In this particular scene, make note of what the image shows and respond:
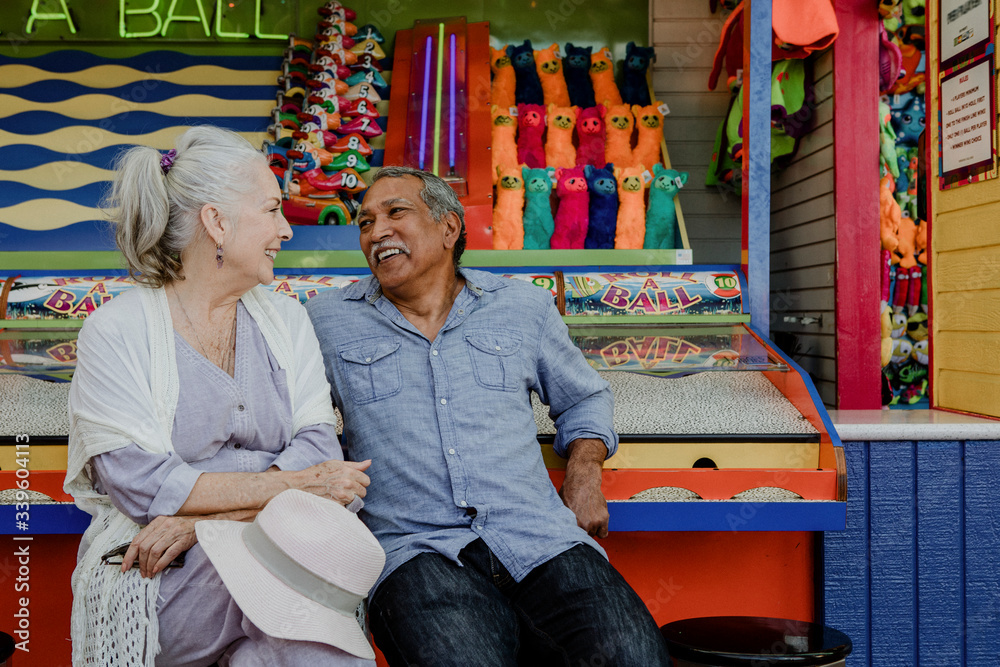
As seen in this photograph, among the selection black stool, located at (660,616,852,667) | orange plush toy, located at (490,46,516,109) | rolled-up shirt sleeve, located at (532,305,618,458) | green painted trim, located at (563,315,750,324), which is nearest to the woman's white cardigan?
rolled-up shirt sleeve, located at (532,305,618,458)

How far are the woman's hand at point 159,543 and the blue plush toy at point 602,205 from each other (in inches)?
95.7

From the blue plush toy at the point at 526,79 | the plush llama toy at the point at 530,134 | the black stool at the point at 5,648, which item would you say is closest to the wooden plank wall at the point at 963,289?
the plush llama toy at the point at 530,134

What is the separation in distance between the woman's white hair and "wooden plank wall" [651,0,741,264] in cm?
321

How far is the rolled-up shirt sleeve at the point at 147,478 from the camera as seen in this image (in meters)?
1.37

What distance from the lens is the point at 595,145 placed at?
384 cm

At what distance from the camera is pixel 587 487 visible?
1.78 m

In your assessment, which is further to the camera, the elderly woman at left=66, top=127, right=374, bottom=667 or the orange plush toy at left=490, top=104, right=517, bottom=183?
the orange plush toy at left=490, top=104, right=517, bottom=183

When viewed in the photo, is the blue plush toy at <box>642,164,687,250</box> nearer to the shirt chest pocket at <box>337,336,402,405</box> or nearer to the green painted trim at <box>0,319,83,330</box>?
the shirt chest pocket at <box>337,336,402,405</box>

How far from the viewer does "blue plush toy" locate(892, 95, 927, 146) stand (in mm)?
3764

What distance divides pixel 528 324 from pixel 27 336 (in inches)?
55.7

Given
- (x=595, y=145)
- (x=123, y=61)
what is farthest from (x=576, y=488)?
(x=123, y=61)

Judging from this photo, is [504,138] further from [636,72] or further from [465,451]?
[465,451]

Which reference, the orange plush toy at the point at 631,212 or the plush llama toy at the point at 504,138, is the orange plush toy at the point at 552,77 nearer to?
the plush llama toy at the point at 504,138

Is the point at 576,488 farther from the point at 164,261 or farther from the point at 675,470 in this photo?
the point at 164,261
